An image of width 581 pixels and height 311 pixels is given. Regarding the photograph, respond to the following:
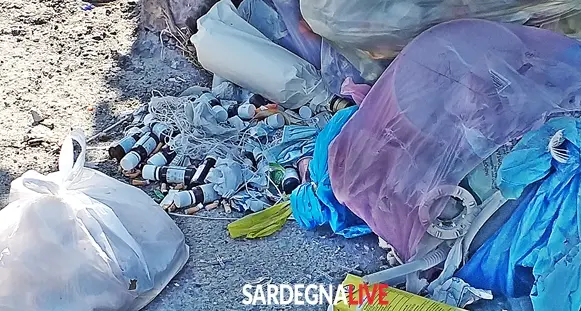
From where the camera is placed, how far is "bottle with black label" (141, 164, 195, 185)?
2285 millimetres

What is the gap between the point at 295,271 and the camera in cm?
195

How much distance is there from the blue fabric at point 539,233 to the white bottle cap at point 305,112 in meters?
0.85

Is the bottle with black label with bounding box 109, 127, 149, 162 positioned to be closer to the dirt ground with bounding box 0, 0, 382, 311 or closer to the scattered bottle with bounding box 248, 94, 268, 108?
the dirt ground with bounding box 0, 0, 382, 311

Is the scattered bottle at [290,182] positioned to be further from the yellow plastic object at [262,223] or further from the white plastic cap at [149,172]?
the white plastic cap at [149,172]

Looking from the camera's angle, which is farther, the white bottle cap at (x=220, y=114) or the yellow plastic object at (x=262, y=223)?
the white bottle cap at (x=220, y=114)

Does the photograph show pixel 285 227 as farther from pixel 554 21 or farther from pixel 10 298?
pixel 554 21

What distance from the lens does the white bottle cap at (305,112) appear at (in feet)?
8.27

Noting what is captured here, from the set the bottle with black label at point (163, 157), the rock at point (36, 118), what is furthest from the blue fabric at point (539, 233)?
the rock at point (36, 118)

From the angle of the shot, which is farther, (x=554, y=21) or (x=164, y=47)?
(x=164, y=47)

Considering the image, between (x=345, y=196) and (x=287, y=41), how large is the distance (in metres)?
0.85

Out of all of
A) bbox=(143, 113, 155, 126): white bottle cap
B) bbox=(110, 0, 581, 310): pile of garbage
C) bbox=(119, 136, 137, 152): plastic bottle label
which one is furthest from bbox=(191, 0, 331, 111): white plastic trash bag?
bbox=(119, 136, 137, 152): plastic bottle label

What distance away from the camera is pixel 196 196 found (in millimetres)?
2199

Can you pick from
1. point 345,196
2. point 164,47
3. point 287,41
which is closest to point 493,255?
→ point 345,196

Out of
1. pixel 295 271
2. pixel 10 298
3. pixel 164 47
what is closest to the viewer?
pixel 10 298
